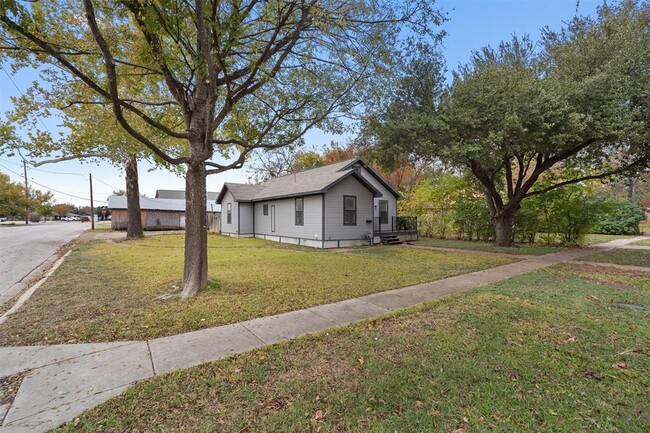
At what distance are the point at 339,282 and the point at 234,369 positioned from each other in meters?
4.16

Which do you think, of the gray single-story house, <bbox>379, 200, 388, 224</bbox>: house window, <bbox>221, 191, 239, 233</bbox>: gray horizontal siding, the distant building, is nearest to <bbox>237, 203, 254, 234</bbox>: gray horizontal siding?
the gray single-story house

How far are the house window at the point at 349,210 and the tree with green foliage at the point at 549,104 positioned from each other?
138 inches

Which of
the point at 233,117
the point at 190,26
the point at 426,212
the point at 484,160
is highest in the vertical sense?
the point at 190,26

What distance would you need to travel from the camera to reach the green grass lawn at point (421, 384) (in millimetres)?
2393

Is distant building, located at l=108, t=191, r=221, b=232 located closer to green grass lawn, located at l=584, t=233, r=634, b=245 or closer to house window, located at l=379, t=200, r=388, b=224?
house window, located at l=379, t=200, r=388, b=224

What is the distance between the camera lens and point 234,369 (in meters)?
3.17

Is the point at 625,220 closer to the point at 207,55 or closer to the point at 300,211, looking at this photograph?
the point at 300,211

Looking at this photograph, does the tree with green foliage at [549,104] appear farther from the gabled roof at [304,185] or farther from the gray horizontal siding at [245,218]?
the gray horizontal siding at [245,218]

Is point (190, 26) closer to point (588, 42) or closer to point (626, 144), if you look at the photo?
point (588, 42)

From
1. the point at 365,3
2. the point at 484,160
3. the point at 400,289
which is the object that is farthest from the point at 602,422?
the point at 484,160

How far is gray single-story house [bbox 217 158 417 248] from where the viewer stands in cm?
1466

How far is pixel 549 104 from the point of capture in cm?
910

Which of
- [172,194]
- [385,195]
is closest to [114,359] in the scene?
[385,195]

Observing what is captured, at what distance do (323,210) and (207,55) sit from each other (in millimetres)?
9804
